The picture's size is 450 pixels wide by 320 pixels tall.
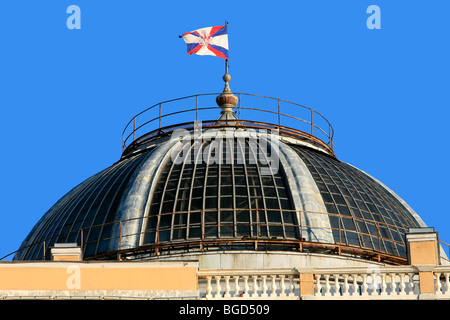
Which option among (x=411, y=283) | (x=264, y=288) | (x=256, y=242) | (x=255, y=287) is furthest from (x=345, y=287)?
(x=256, y=242)

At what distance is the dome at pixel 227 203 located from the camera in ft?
158

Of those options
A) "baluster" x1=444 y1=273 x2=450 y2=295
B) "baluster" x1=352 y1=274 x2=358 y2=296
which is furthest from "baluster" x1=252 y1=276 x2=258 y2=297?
"baluster" x1=444 y1=273 x2=450 y2=295

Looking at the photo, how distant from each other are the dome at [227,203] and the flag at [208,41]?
191 centimetres

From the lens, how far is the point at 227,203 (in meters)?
49.0

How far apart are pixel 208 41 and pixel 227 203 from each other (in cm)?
889

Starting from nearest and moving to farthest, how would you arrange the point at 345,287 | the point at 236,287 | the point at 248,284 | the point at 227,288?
1. the point at 227,288
2. the point at 345,287
3. the point at 236,287
4. the point at 248,284

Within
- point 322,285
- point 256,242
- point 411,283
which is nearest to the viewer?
point 411,283

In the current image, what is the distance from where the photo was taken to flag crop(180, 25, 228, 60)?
5534 cm

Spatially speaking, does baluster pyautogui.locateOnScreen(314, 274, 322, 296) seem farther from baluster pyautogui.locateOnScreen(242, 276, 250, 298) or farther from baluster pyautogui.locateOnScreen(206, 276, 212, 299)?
baluster pyautogui.locateOnScreen(206, 276, 212, 299)

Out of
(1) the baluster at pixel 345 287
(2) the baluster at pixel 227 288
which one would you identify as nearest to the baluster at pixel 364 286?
(1) the baluster at pixel 345 287

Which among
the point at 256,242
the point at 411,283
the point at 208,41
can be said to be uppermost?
the point at 208,41

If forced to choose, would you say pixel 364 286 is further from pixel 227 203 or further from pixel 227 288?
pixel 227 203

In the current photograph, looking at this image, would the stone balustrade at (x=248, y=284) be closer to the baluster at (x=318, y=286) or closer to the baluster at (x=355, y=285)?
the baluster at (x=318, y=286)

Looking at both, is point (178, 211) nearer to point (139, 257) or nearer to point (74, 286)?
point (139, 257)
